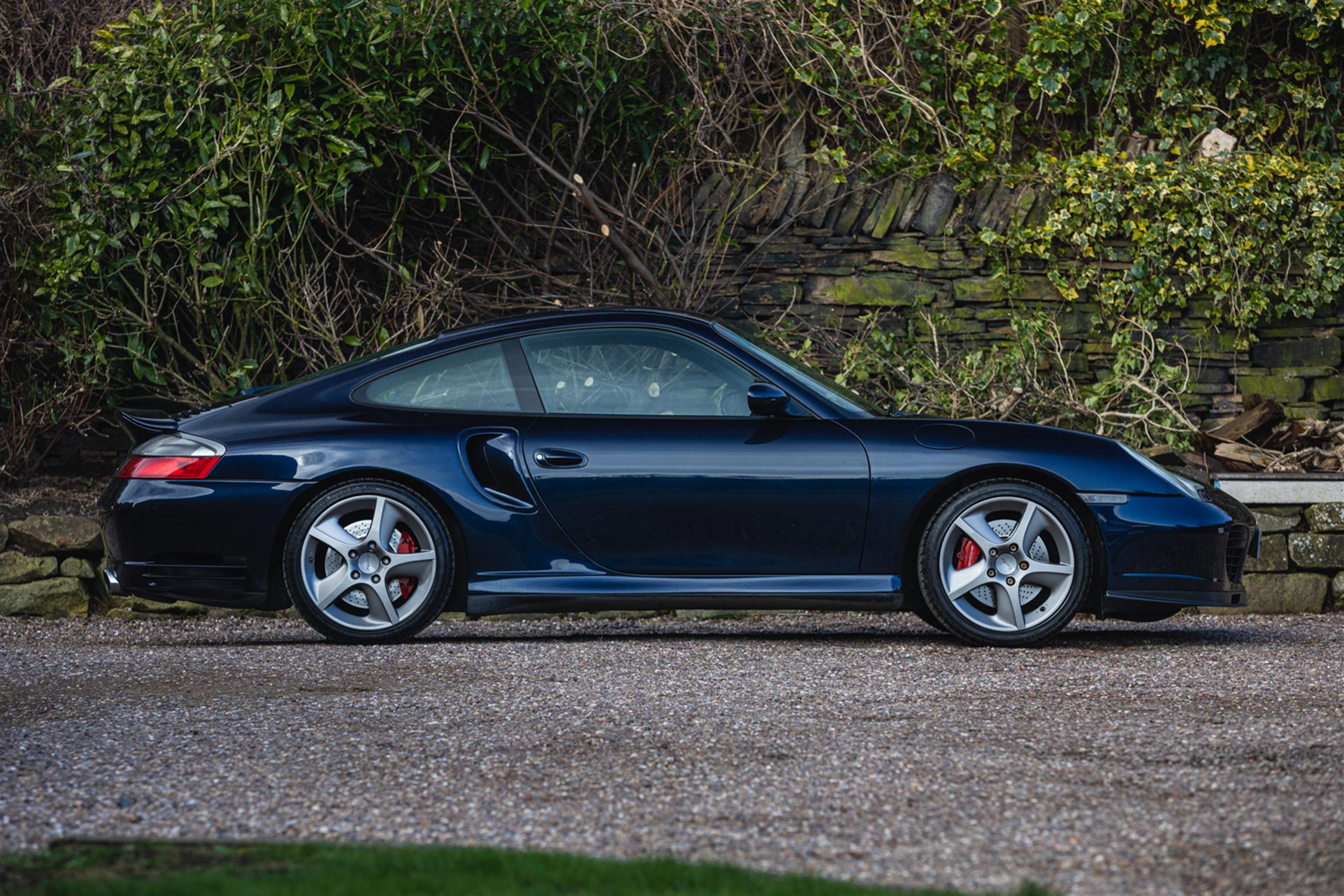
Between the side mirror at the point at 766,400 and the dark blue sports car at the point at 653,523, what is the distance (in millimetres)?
12

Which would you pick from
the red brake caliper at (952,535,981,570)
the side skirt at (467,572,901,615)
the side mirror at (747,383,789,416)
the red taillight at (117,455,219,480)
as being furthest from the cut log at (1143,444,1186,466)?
the red taillight at (117,455,219,480)

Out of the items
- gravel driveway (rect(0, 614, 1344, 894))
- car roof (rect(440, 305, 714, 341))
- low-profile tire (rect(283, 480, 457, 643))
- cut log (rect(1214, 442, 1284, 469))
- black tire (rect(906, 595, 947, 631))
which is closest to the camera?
gravel driveway (rect(0, 614, 1344, 894))

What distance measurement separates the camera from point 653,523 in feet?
18.8

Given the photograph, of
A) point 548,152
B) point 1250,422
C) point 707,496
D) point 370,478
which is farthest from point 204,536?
point 1250,422

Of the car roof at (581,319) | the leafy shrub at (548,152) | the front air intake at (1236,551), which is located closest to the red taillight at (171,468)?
the car roof at (581,319)

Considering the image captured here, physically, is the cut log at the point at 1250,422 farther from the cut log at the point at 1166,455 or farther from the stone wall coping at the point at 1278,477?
the stone wall coping at the point at 1278,477

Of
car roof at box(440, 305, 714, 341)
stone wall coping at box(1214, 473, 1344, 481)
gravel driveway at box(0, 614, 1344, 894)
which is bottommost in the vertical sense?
gravel driveway at box(0, 614, 1344, 894)

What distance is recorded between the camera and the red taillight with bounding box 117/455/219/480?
18.8ft

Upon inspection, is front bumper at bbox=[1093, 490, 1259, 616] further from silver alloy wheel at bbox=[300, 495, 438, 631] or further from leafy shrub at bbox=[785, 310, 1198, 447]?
leafy shrub at bbox=[785, 310, 1198, 447]

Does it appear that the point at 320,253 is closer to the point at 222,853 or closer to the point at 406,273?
the point at 406,273

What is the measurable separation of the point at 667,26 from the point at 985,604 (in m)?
4.40

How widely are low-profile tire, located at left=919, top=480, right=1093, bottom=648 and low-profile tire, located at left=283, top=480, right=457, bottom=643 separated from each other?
187 cm

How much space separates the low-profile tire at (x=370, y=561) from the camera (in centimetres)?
571

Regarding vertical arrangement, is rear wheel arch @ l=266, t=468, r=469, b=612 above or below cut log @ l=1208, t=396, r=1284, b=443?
below
